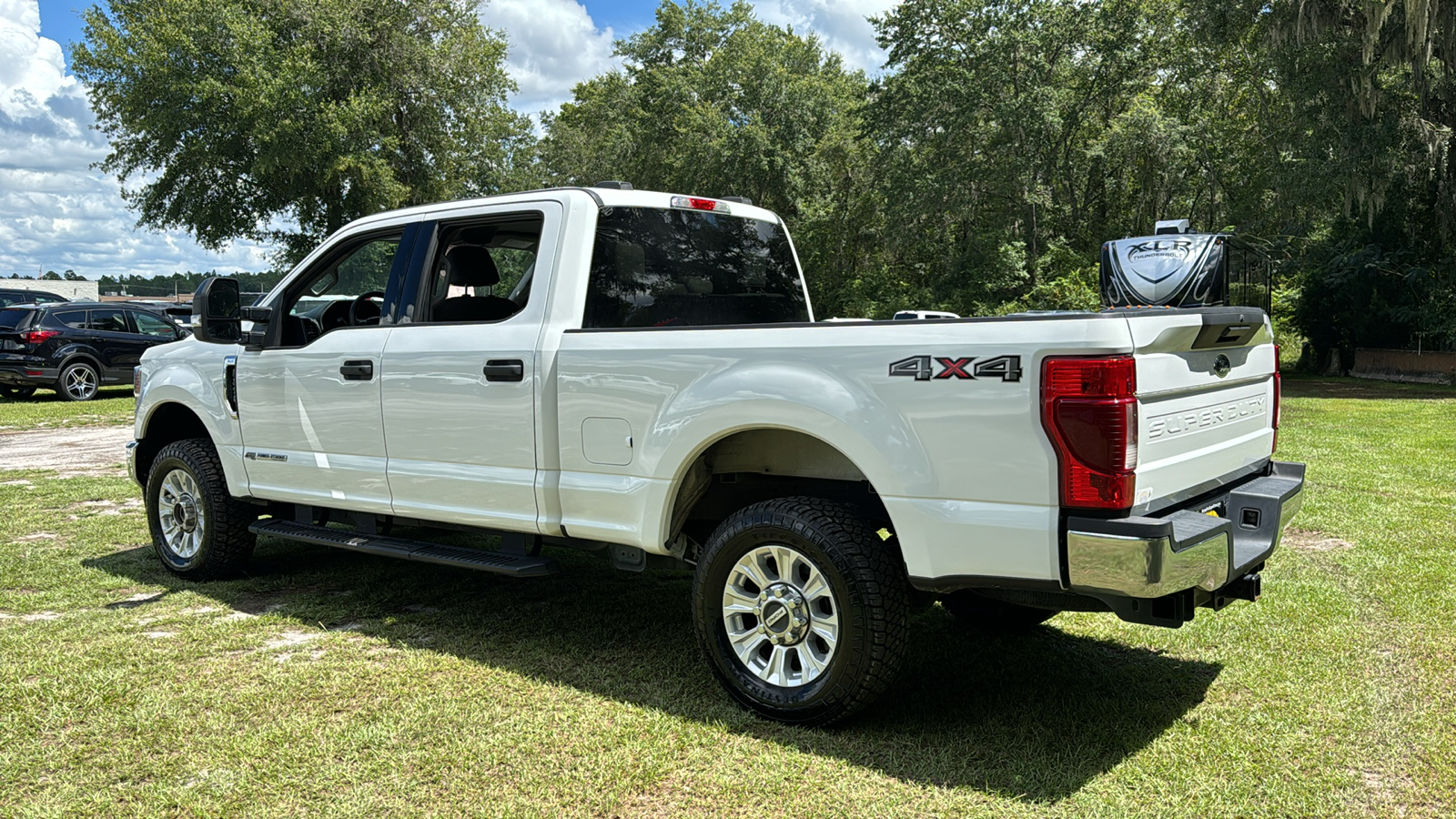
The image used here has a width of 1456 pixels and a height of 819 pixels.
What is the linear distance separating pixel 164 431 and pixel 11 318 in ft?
49.0

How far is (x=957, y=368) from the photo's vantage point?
11.5ft

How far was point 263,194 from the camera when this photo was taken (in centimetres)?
3194

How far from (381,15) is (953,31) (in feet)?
52.5

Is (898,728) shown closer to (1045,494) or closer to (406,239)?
(1045,494)

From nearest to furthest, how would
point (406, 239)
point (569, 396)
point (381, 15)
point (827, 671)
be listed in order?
1. point (827, 671)
2. point (569, 396)
3. point (406, 239)
4. point (381, 15)

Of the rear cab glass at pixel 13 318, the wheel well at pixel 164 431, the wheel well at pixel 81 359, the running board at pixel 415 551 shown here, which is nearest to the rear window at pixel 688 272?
the running board at pixel 415 551

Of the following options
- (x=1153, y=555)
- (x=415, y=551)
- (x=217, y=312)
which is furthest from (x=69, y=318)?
(x=1153, y=555)

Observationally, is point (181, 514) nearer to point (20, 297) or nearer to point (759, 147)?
point (20, 297)

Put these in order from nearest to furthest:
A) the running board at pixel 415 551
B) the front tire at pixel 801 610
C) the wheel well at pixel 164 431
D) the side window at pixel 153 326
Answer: the front tire at pixel 801 610 → the running board at pixel 415 551 → the wheel well at pixel 164 431 → the side window at pixel 153 326

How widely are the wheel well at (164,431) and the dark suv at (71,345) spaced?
41.9 feet

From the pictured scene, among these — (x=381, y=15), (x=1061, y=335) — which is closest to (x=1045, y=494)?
(x=1061, y=335)

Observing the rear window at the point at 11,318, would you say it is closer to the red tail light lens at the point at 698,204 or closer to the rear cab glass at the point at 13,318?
the rear cab glass at the point at 13,318

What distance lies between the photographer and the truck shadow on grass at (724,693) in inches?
150

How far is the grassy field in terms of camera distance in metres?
3.49
